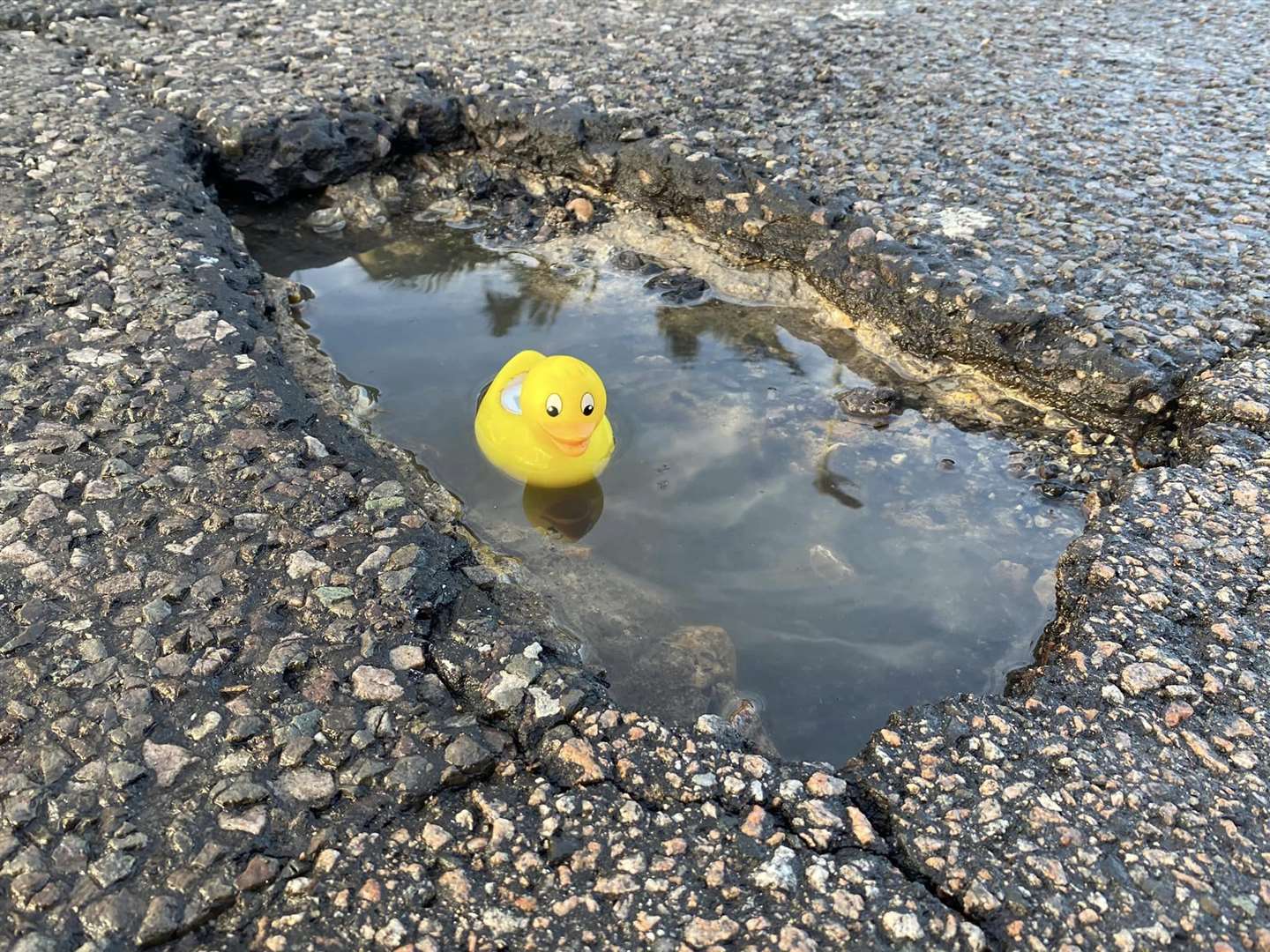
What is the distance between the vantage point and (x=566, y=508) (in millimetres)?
3398

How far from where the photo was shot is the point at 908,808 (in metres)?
2.07

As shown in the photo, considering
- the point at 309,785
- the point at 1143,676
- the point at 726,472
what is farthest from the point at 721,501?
the point at 309,785

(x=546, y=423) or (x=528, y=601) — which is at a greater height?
(x=546, y=423)

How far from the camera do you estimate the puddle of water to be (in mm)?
2777

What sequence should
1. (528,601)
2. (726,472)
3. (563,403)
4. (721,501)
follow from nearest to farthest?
(528,601), (563,403), (721,501), (726,472)

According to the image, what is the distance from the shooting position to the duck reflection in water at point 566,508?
130 inches

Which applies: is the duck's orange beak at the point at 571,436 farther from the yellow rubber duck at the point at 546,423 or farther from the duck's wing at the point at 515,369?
the duck's wing at the point at 515,369

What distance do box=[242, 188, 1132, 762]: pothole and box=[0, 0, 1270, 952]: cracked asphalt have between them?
0.22 meters

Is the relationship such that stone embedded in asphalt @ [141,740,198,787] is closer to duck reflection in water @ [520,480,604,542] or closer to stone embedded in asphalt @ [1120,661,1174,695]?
duck reflection in water @ [520,480,604,542]

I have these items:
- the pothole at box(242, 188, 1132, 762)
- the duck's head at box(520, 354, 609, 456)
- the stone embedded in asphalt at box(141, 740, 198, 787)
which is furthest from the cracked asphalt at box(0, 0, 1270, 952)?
the duck's head at box(520, 354, 609, 456)

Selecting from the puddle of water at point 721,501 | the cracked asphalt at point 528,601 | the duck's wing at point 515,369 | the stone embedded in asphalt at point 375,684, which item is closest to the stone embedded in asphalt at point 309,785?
the cracked asphalt at point 528,601

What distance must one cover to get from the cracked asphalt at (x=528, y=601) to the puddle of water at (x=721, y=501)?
28cm

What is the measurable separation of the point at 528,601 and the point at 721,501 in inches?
31.6

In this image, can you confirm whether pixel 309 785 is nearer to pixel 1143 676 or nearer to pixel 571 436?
pixel 571 436
